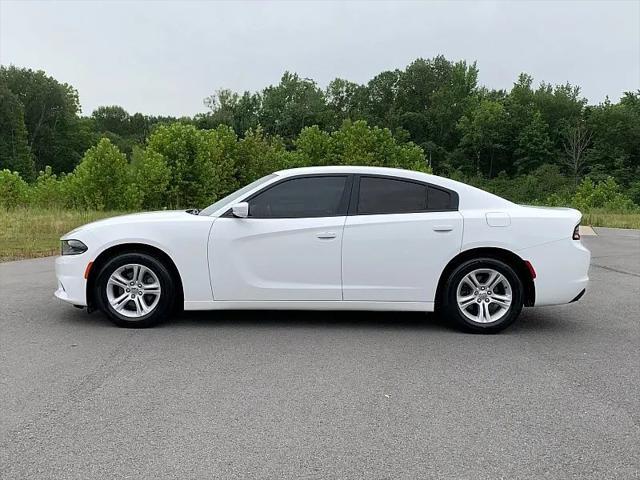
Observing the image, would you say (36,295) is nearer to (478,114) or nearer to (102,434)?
(102,434)

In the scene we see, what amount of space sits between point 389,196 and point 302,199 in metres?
0.86

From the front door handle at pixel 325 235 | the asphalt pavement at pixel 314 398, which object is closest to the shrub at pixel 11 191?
the asphalt pavement at pixel 314 398

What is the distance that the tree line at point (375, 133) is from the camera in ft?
139

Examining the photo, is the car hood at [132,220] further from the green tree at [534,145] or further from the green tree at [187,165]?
the green tree at [534,145]

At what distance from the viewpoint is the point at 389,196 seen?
6.18m

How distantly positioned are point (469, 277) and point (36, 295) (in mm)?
5279

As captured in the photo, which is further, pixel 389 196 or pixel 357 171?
pixel 357 171

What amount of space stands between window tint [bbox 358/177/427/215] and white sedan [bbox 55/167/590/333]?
2 cm

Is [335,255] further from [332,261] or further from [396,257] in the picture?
[396,257]

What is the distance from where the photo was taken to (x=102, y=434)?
11.7 feet

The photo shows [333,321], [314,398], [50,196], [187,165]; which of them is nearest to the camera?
[314,398]

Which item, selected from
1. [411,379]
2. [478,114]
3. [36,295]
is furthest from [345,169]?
[478,114]

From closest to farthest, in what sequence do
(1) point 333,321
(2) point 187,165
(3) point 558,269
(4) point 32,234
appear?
(3) point 558,269 < (1) point 333,321 < (4) point 32,234 < (2) point 187,165

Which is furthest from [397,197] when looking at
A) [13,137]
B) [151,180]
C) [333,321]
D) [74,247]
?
[13,137]
